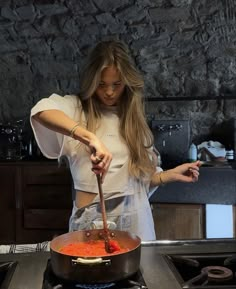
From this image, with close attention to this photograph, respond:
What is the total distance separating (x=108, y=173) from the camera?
5.30ft

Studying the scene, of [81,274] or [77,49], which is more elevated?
[77,49]

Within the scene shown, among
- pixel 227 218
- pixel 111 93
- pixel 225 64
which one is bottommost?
pixel 227 218

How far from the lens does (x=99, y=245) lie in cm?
112

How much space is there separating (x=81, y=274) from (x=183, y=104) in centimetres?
277

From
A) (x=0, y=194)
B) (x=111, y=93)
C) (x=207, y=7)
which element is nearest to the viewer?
(x=111, y=93)

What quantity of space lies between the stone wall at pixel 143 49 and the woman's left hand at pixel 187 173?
1.97m

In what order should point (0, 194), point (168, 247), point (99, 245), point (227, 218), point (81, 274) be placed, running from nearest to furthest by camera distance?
point (81, 274)
point (99, 245)
point (168, 247)
point (227, 218)
point (0, 194)

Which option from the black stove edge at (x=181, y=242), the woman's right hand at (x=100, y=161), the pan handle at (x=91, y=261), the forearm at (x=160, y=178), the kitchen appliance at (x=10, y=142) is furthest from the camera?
the kitchen appliance at (x=10, y=142)

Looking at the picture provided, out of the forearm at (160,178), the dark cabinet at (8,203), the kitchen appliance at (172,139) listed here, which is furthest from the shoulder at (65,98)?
the kitchen appliance at (172,139)

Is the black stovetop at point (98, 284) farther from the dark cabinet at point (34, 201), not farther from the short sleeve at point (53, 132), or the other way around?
the dark cabinet at point (34, 201)

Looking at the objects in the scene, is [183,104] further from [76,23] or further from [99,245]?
[99,245]

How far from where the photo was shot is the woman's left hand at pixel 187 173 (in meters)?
1.50

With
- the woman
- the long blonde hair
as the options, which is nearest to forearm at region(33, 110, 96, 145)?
the woman

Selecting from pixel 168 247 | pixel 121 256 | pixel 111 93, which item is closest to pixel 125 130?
pixel 111 93
